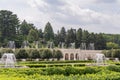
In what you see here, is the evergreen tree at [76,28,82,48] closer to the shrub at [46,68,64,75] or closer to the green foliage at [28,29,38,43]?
the green foliage at [28,29,38,43]

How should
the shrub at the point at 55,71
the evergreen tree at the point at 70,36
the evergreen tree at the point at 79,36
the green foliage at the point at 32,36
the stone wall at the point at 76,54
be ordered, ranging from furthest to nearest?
the evergreen tree at the point at 70,36, the evergreen tree at the point at 79,36, the green foliage at the point at 32,36, the stone wall at the point at 76,54, the shrub at the point at 55,71

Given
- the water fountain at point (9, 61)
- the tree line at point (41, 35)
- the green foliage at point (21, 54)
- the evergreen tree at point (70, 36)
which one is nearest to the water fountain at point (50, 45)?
the tree line at point (41, 35)

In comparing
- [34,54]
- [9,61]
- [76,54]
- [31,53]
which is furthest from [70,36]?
[9,61]

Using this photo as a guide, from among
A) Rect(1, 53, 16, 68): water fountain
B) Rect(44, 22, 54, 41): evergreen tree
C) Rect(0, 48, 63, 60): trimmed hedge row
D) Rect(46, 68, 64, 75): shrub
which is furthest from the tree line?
Rect(46, 68, 64, 75): shrub

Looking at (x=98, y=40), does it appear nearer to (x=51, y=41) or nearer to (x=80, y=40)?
(x=80, y=40)

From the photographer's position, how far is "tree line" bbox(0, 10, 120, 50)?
1980 inches

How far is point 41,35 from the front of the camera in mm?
61188

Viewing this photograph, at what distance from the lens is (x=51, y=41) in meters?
57.8

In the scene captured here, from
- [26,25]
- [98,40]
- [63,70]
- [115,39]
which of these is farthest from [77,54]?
[63,70]

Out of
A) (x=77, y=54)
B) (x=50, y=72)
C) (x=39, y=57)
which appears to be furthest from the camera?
(x=77, y=54)

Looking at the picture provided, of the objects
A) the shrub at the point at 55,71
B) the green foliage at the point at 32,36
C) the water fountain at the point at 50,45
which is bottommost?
the shrub at the point at 55,71

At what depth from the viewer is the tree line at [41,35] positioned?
50.3m

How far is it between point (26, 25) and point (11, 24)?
351 inches

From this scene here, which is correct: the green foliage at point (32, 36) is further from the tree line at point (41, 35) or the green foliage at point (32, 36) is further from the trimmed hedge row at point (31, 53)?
the trimmed hedge row at point (31, 53)
